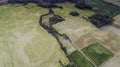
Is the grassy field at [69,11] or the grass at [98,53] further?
the grassy field at [69,11]

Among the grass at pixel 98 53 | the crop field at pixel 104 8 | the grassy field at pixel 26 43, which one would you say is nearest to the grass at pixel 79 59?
the grass at pixel 98 53

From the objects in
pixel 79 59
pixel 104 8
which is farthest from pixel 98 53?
pixel 104 8

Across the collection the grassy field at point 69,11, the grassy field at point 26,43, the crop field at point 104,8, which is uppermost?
the crop field at point 104,8

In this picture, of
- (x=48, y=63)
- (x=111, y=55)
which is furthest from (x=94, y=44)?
(x=48, y=63)

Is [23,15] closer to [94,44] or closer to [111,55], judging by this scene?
[94,44]

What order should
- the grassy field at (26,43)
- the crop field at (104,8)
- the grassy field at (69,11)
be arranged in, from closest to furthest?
the grassy field at (26,43) → the grassy field at (69,11) → the crop field at (104,8)

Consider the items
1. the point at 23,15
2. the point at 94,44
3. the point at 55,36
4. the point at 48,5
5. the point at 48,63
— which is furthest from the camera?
the point at 48,5

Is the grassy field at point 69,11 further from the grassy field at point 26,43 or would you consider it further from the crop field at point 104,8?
the grassy field at point 26,43

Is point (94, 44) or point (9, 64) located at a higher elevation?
point (94, 44)
